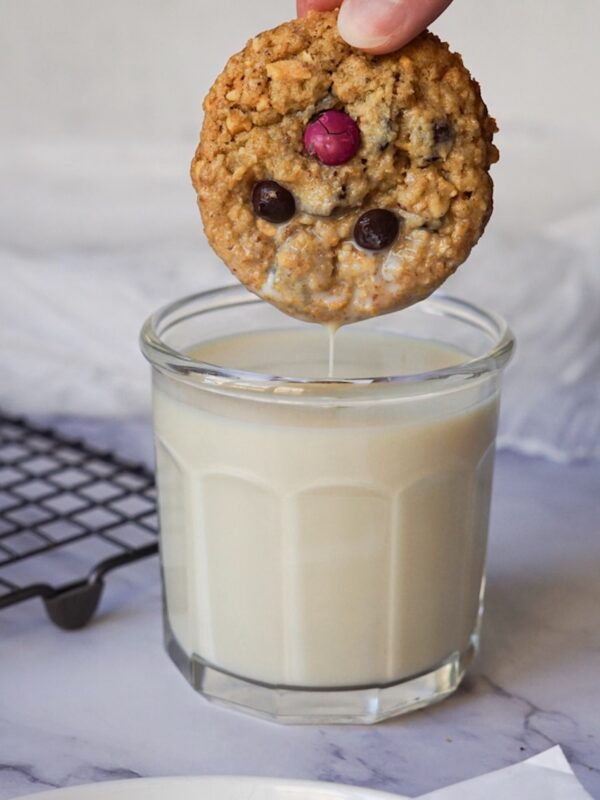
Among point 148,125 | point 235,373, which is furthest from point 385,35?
point 148,125

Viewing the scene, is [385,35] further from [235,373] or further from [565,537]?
[565,537]

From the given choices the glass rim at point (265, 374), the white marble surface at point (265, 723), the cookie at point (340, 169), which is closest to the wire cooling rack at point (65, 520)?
the white marble surface at point (265, 723)

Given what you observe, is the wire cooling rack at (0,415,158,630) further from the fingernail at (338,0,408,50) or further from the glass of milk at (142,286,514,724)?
the fingernail at (338,0,408,50)

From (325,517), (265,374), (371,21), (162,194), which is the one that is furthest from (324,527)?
(162,194)

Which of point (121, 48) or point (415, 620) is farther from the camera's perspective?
point (121, 48)

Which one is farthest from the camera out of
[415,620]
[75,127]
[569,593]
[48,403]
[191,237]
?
[75,127]

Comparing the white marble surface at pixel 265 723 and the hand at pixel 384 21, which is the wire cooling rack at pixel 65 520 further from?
the hand at pixel 384 21

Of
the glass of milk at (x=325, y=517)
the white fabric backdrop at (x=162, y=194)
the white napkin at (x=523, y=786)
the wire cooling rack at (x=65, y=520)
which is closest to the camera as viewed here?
the white napkin at (x=523, y=786)
